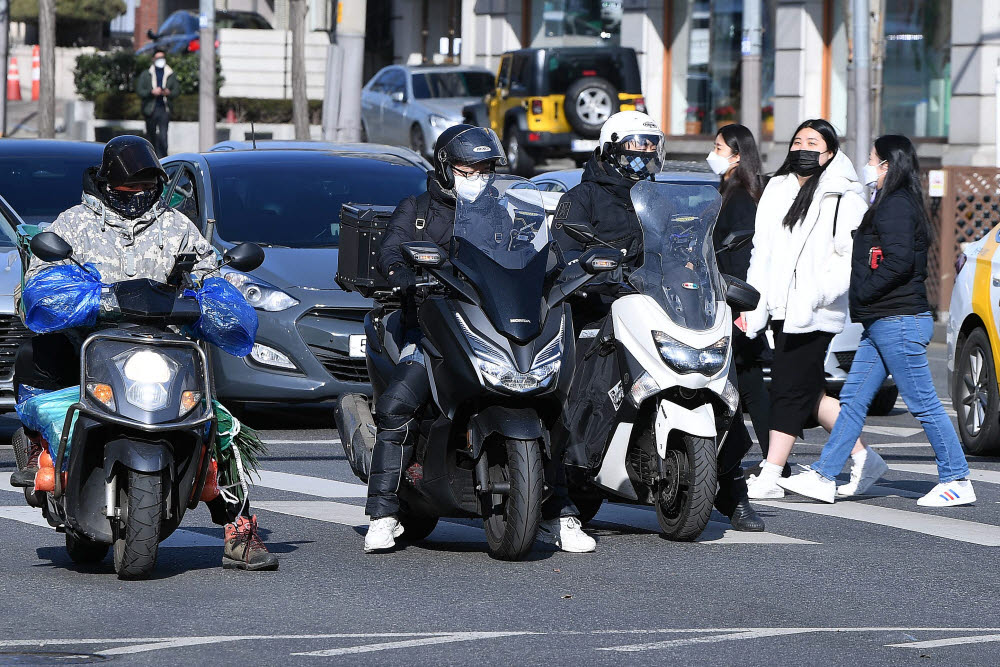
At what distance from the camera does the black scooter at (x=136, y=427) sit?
23.2 ft

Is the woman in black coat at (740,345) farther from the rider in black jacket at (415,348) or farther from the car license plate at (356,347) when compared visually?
the car license plate at (356,347)

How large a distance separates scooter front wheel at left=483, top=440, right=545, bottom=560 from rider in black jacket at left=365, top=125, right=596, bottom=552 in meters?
0.28

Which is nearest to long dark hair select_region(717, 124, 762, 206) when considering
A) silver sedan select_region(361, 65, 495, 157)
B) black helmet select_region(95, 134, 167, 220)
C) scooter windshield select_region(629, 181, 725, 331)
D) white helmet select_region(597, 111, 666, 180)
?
white helmet select_region(597, 111, 666, 180)

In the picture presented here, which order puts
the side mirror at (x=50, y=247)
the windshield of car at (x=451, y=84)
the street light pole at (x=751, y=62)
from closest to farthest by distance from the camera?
the side mirror at (x=50, y=247)
the street light pole at (x=751, y=62)
the windshield of car at (x=451, y=84)

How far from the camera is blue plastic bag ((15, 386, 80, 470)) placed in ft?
24.2

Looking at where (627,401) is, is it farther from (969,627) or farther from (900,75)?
(900,75)

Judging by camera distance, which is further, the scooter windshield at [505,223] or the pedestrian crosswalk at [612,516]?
the pedestrian crosswalk at [612,516]

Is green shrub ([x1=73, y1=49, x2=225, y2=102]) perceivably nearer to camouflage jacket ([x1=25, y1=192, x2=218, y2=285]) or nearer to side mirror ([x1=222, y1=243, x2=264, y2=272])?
camouflage jacket ([x1=25, y1=192, x2=218, y2=285])

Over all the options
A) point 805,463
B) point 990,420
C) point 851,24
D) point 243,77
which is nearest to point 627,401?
point 805,463

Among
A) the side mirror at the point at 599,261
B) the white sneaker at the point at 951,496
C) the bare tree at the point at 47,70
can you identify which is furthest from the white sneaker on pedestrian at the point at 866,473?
the bare tree at the point at 47,70

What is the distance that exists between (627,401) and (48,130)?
30.5 m

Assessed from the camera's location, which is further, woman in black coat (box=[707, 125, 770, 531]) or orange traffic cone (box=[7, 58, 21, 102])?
orange traffic cone (box=[7, 58, 21, 102])

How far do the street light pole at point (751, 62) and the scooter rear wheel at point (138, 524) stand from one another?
19390mm

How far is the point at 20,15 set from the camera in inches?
2327
